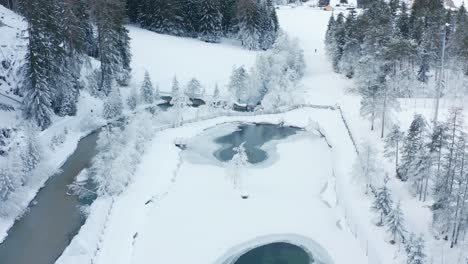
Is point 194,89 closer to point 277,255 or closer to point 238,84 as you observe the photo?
point 238,84

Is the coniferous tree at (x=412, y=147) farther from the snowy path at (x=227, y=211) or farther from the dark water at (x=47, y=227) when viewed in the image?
the dark water at (x=47, y=227)

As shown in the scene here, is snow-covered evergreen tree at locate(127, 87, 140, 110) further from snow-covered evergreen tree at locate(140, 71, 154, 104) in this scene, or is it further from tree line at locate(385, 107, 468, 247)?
tree line at locate(385, 107, 468, 247)

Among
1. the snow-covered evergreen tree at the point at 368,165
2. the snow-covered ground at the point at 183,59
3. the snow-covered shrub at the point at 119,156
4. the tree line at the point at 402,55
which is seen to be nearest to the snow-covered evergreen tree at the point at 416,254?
the snow-covered evergreen tree at the point at 368,165

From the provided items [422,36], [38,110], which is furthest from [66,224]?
[422,36]

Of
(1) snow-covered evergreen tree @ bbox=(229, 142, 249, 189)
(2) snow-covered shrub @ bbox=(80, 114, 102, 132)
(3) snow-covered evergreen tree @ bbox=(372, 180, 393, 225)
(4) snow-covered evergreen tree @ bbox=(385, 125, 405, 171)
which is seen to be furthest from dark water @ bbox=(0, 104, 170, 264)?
(4) snow-covered evergreen tree @ bbox=(385, 125, 405, 171)

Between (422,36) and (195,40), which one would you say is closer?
(422,36)

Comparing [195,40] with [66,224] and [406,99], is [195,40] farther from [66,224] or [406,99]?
[66,224]
